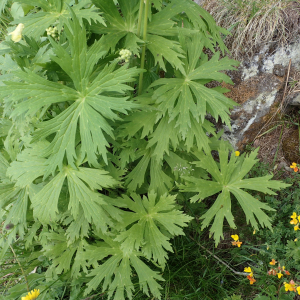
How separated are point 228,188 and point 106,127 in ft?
3.76

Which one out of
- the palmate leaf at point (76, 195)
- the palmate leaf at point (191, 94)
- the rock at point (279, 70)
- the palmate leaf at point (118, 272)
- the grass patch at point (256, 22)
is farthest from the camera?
the rock at point (279, 70)

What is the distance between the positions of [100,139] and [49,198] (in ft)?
1.72

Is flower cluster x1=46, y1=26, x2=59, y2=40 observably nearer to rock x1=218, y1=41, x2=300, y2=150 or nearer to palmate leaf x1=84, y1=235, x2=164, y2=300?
palmate leaf x1=84, y1=235, x2=164, y2=300

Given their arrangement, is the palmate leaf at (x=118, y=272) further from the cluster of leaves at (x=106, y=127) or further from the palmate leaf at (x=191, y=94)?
the palmate leaf at (x=191, y=94)

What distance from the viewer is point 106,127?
1.43m

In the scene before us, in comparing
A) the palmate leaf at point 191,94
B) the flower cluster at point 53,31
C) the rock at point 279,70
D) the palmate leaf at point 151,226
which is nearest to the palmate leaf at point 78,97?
the flower cluster at point 53,31

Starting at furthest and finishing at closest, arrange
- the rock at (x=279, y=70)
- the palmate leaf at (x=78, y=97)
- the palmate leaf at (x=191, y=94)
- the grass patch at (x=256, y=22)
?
1. the rock at (x=279, y=70)
2. the grass patch at (x=256, y=22)
3. the palmate leaf at (x=191, y=94)
4. the palmate leaf at (x=78, y=97)

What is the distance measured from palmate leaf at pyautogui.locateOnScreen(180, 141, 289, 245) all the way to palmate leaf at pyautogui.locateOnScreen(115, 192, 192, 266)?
0.19 m

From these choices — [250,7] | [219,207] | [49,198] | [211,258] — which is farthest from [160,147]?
[250,7]

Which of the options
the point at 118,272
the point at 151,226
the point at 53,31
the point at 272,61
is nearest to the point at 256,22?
the point at 272,61

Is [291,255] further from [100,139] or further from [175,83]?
[100,139]

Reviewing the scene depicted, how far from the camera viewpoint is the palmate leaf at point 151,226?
1.81 m

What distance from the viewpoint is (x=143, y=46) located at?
174 cm

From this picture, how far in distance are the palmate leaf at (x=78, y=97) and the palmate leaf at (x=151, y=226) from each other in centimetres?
62
